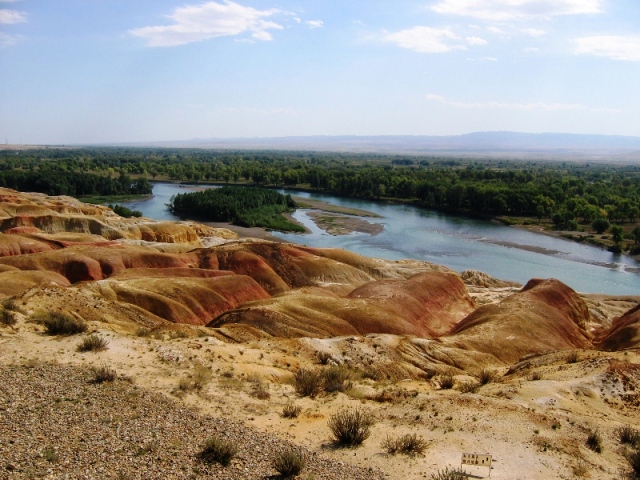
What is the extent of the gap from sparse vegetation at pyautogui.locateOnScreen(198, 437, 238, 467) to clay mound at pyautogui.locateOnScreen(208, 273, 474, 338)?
15639mm

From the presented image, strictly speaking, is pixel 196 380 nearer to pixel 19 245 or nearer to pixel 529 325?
pixel 529 325

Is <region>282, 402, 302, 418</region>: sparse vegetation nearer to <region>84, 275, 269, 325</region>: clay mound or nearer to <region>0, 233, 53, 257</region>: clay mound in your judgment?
<region>84, 275, 269, 325</region>: clay mound

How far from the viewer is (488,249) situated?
75.4 metres

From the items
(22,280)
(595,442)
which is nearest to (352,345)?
(595,442)

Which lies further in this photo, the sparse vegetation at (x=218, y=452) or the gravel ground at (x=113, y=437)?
the sparse vegetation at (x=218, y=452)

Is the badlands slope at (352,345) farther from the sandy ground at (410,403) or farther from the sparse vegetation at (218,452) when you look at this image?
the sparse vegetation at (218,452)

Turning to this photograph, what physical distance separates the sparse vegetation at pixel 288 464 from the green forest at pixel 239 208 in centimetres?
7516

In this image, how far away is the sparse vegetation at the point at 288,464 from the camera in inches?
416

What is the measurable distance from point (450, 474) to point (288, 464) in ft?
11.1

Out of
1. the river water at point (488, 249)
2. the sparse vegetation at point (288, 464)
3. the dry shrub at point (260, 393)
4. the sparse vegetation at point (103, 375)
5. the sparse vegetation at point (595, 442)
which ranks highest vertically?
the sparse vegetation at point (103, 375)

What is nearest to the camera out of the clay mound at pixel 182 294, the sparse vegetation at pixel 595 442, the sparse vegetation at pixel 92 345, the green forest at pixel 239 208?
the sparse vegetation at pixel 595 442

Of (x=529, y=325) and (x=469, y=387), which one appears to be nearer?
(x=469, y=387)

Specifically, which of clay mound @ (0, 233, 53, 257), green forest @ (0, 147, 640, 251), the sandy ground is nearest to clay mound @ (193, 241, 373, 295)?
clay mound @ (0, 233, 53, 257)

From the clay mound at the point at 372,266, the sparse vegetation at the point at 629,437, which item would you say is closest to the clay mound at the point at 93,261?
the clay mound at the point at 372,266
